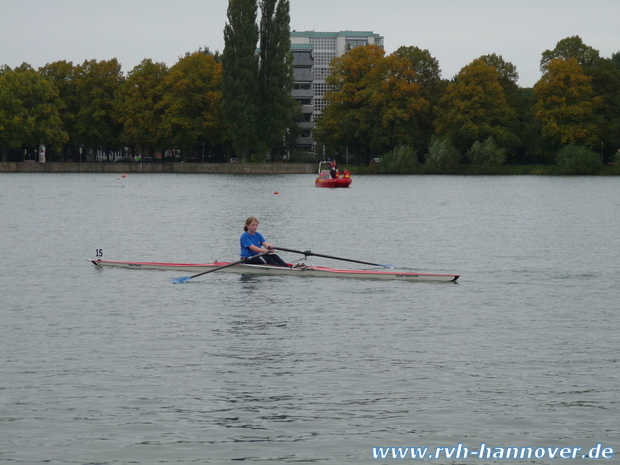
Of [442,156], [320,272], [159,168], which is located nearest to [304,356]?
[320,272]

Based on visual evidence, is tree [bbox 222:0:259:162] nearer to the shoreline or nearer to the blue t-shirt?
the shoreline

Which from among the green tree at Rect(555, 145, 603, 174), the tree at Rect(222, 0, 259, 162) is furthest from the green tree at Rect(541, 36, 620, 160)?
the tree at Rect(222, 0, 259, 162)

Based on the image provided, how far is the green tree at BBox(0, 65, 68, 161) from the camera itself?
120 m

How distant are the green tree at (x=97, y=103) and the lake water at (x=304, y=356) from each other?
305ft

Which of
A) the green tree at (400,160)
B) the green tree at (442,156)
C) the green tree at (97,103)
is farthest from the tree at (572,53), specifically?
the green tree at (97,103)

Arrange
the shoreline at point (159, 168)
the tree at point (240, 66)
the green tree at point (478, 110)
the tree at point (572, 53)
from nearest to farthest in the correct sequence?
the tree at point (240, 66), the green tree at point (478, 110), the tree at point (572, 53), the shoreline at point (159, 168)

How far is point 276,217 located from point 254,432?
3787 cm

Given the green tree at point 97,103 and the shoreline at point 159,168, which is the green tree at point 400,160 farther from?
the green tree at point 97,103

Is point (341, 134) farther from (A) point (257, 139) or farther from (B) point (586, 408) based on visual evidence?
(B) point (586, 408)

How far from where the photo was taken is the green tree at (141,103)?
122 meters

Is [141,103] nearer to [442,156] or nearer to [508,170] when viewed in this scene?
[442,156]

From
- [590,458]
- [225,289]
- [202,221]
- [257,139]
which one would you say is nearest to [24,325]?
[225,289]

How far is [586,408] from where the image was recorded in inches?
506

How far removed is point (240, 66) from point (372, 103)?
18458mm
